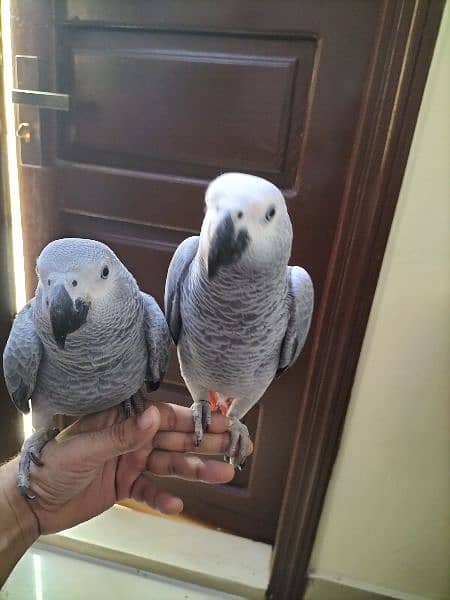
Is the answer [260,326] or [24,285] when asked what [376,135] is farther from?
[24,285]

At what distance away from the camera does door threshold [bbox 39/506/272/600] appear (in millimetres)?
1351

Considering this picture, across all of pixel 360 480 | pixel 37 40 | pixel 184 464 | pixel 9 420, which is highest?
pixel 37 40

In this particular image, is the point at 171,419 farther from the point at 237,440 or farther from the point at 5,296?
the point at 5,296

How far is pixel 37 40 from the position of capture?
108 cm

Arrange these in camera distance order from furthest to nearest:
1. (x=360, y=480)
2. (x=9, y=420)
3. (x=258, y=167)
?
(x=9, y=420) → (x=360, y=480) → (x=258, y=167)

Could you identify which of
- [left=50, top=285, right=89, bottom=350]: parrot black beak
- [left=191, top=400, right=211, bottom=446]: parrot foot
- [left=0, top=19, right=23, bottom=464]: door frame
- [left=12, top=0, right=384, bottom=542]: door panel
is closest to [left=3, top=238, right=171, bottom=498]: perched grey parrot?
[left=50, top=285, right=89, bottom=350]: parrot black beak

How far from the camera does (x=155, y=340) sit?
27.3 inches

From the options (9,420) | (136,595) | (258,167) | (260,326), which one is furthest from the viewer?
(9,420)

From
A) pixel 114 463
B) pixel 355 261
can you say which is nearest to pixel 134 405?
pixel 114 463

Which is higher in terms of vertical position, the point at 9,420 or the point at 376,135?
the point at 376,135

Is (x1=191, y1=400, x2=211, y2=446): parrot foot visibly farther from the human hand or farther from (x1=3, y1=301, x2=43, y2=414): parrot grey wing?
(x1=3, y1=301, x2=43, y2=414): parrot grey wing

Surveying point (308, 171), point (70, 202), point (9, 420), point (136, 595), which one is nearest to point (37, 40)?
point (70, 202)

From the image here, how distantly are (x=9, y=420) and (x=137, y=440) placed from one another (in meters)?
0.95

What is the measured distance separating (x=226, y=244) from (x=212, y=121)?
0.64 metres
